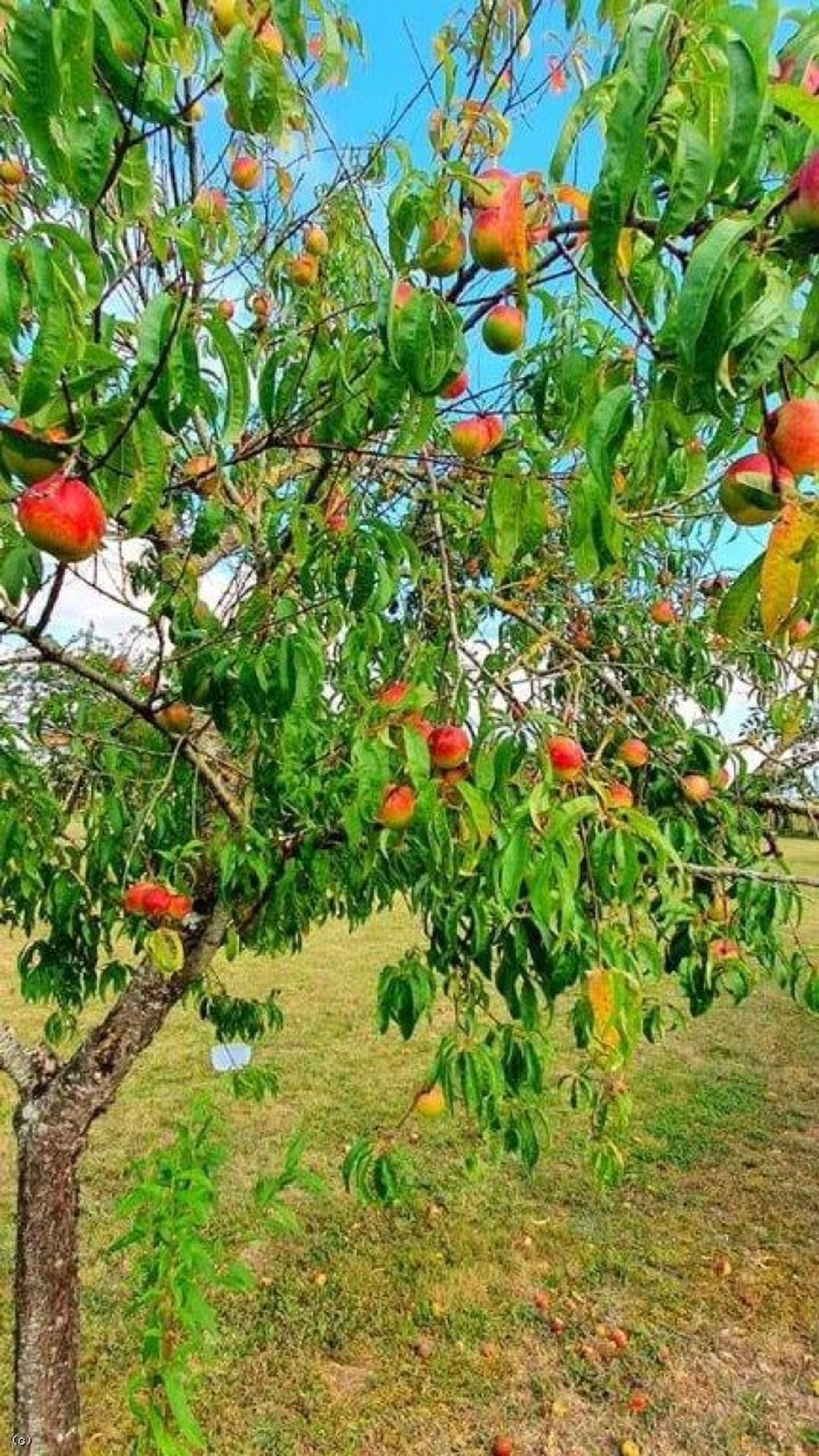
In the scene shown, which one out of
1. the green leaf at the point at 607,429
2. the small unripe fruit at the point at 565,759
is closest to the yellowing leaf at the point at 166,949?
the small unripe fruit at the point at 565,759

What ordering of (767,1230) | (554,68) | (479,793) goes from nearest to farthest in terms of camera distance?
(479,793) → (554,68) → (767,1230)

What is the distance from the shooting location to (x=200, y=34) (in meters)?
1.48

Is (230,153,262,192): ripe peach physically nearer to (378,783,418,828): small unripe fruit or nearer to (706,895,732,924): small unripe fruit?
(378,783,418,828): small unripe fruit

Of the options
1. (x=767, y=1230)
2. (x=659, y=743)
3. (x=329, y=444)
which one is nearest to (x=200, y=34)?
(x=329, y=444)

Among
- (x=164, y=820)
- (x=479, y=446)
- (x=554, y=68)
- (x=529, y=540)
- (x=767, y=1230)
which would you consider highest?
(x=554, y=68)

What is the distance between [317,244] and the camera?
2.28 meters

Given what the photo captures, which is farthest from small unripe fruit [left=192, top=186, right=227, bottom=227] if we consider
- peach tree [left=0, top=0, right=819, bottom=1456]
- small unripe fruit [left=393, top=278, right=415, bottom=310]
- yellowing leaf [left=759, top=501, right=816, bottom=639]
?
yellowing leaf [left=759, top=501, right=816, bottom=639]

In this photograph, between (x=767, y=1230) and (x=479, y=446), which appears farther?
(x=767, y=1230)

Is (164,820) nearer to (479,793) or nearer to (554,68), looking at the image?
(479,793)

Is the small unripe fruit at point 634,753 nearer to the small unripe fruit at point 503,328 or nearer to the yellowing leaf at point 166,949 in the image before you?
the yellowing leaf at point 166,949

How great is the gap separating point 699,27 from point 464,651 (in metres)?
1.06

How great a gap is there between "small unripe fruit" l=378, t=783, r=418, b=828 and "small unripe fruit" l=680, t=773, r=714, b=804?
3.13 feet

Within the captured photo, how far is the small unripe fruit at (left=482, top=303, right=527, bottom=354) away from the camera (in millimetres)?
1133

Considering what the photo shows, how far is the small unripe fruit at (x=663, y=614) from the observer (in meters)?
2.78
